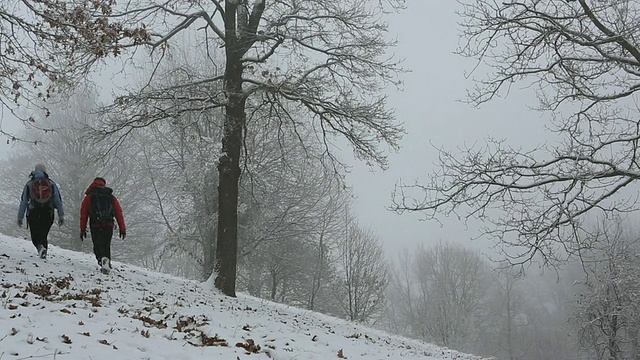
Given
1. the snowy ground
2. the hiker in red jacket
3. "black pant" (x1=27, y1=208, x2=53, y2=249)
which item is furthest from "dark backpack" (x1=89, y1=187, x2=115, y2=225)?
the snowy ground

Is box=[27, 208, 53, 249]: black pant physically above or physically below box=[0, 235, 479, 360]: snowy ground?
above

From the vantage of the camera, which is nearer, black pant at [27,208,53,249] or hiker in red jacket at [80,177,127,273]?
black pant at [27,208,53,249]

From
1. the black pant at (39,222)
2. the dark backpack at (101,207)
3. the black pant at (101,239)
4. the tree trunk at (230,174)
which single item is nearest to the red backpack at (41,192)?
the black pant at (39,222)

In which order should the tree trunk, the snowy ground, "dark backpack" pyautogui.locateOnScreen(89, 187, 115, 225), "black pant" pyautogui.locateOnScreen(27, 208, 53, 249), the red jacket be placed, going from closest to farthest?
the snowy ground
"black pant" pyautogui.locateOnScreen(27, 208, 53, 249)
the red jacket
"dark backpack" pyautogui.locateOnScreen(89, 187, 115, 225)
the tree trunk

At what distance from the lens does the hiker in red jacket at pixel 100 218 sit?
8.85 meters

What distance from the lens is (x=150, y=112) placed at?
33.9ft

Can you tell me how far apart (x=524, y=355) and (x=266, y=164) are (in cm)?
3735

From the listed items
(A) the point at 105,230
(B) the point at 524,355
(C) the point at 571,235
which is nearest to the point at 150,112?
(A) the point at 105,230

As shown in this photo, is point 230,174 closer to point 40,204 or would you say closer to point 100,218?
point 100,218

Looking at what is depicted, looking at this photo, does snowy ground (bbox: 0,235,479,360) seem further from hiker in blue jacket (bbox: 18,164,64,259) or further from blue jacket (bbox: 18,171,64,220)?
blue jacket (bbox: 18,171,64,220)

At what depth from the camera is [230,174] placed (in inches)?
416

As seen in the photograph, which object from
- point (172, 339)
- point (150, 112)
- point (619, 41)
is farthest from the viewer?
point (150, 112)

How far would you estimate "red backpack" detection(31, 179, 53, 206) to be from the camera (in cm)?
849

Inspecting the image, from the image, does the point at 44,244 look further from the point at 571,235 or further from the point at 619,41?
the point at 619,41
